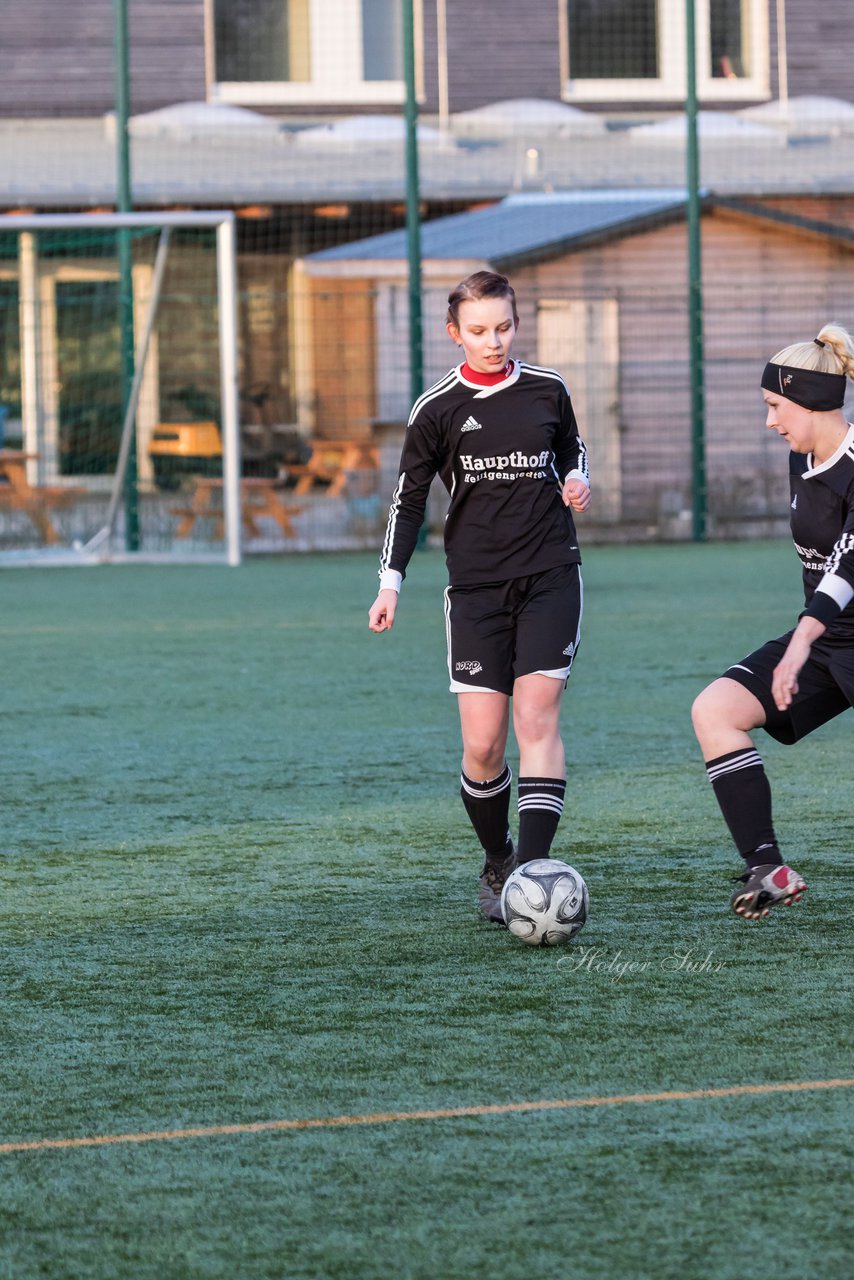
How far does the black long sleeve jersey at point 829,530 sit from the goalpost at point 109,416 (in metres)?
12.9

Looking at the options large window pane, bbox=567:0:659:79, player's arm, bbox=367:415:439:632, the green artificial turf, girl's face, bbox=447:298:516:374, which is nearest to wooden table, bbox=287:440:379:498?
large window pane, bbox=567:0:659:79

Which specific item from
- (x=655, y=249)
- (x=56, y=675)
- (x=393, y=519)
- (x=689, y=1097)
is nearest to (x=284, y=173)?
(x=655, y=249)

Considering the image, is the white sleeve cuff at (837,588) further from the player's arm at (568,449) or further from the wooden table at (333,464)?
the wooden table at (333,464)

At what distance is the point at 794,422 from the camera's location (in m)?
5.10

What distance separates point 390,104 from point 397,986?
24.9 m

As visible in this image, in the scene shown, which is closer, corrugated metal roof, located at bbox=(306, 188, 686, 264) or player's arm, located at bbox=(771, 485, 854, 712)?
player's arm, located at bbox=(771, 485, 854, 712)

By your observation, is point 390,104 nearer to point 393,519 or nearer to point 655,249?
point 655,249

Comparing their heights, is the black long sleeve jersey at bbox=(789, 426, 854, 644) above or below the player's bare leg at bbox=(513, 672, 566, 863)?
above

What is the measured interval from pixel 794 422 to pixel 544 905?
1277 millimetres

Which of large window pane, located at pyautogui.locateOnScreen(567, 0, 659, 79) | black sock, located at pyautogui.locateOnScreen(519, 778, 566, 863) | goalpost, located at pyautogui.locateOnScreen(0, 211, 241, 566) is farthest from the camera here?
large window pane, located at pyautogui.locateOnScreen(567, 0, 659, 79)

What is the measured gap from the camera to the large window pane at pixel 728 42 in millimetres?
28094

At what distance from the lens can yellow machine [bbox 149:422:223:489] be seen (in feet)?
63.1

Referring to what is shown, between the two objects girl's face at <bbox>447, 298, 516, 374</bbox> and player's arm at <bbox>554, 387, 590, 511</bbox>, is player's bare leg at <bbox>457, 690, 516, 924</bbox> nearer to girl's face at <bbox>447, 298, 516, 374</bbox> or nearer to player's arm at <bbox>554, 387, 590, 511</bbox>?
player's arm at <bbox>554, 387, 590, 511</bbox>

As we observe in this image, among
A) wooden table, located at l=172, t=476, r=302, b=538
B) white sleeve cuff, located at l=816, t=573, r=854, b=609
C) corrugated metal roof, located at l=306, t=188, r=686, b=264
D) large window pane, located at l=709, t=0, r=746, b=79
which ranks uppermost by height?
large window pane, located at l=709, t=0, r=746, b=79
